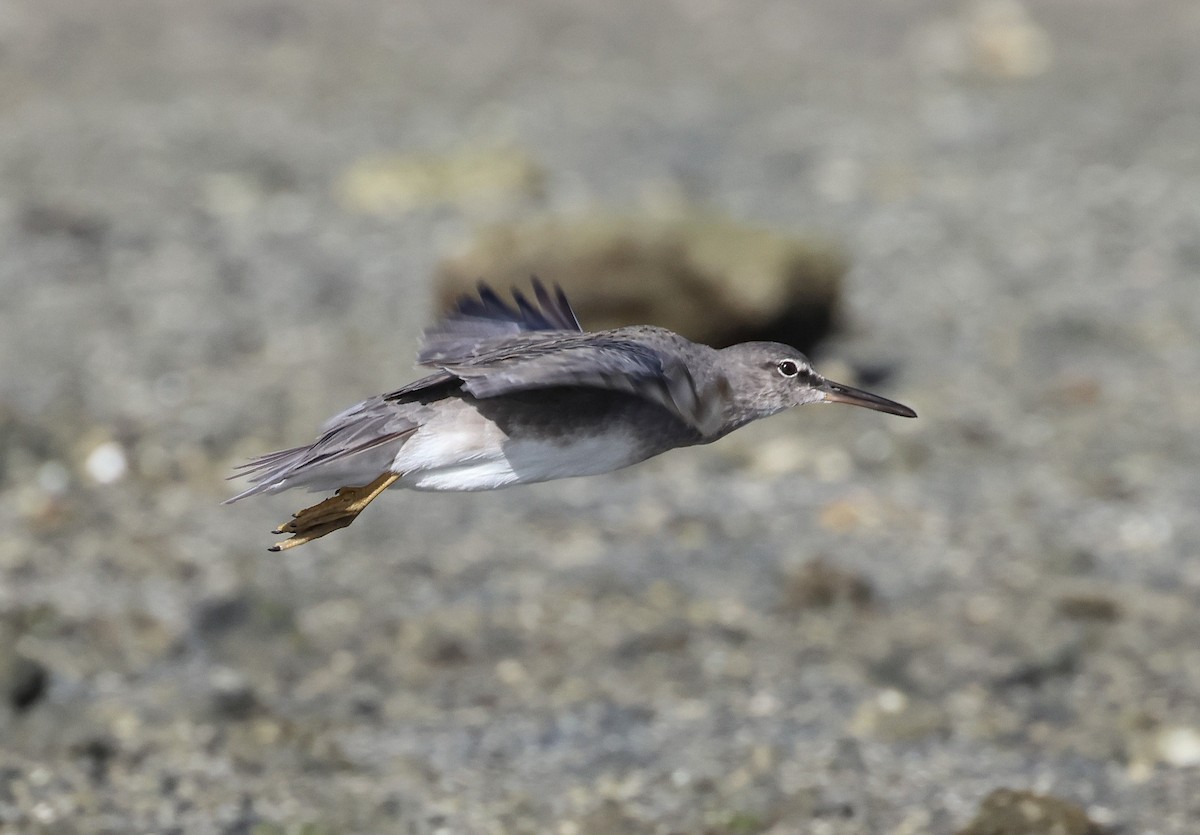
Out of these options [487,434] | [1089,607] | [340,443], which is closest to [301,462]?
[340,443]

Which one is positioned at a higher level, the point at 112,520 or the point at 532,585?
the point at 112,520

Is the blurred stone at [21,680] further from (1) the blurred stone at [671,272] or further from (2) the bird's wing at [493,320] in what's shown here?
(1) the blurred stone at [671,272]

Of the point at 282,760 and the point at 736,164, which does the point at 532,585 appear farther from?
the point at 736,164

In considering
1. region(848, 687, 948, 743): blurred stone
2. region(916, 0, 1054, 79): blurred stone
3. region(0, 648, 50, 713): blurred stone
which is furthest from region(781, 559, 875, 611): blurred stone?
region(916, 0, 1054, 79): blurred stone

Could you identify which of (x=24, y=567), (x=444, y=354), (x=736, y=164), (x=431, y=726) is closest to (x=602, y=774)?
(x=431, y=726)

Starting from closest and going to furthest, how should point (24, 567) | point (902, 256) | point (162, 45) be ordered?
point (24, 567), point (902, 256), point (162, 45)

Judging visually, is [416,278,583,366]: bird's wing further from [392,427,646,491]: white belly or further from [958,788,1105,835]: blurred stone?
[958,788,1105,835]: blurred stone
